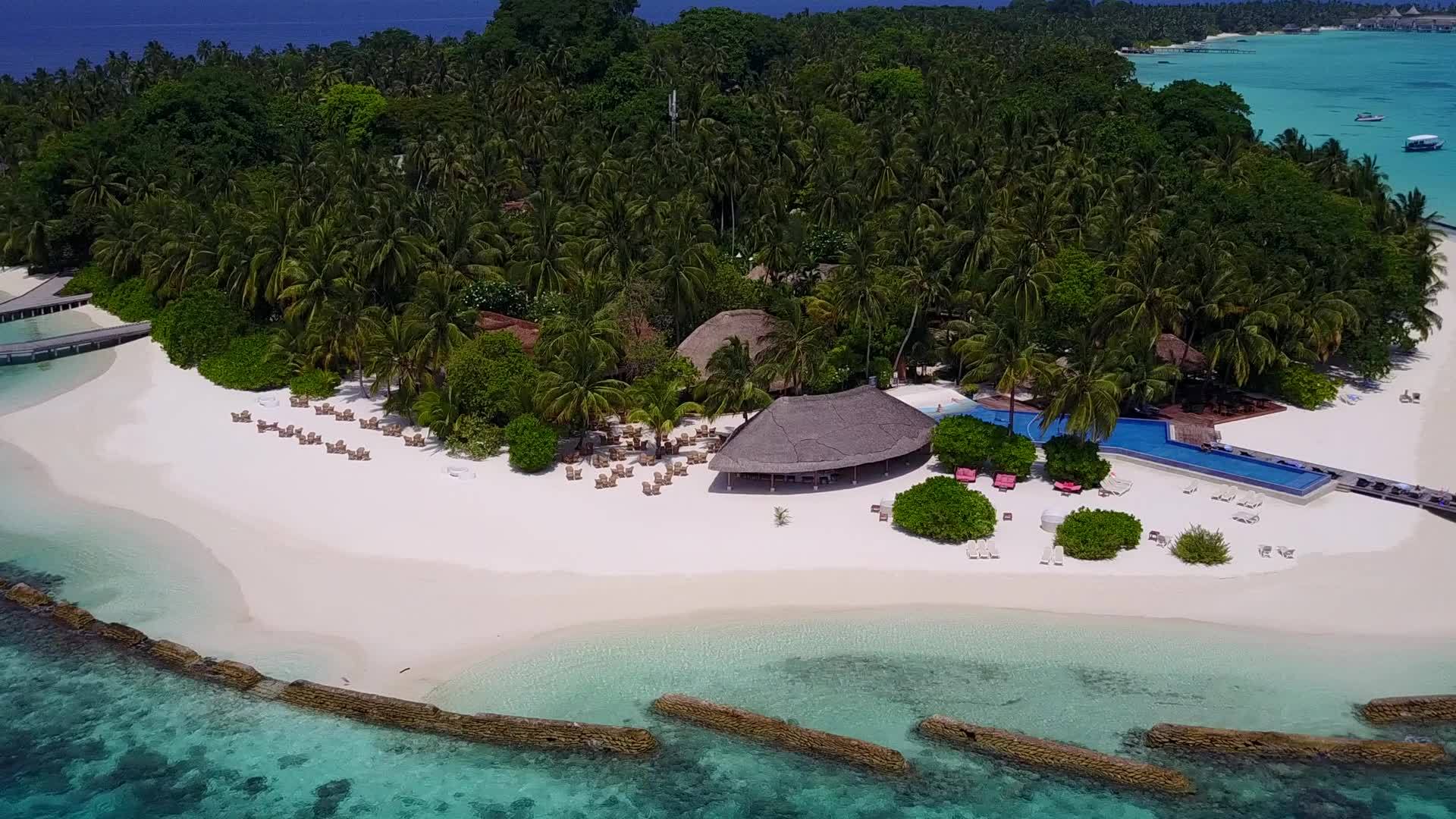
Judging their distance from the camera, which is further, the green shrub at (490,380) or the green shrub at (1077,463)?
the green shrub at (490,380)

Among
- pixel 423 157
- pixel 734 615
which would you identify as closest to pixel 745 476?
pixel 734 615

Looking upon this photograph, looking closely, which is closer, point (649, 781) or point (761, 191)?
point (649, 781)

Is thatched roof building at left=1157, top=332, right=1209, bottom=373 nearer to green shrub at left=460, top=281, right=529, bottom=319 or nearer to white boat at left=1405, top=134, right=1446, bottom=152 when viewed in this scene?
green shrub at left=460, top=281, right=529, bottom=319

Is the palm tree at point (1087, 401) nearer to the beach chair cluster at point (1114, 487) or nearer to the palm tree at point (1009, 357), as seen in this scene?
the palm tree at point (1009, 357)

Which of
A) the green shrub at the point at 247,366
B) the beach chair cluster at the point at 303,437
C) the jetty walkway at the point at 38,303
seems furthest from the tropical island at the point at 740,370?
the jetty walkway at the point at 38,303

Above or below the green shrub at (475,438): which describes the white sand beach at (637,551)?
below

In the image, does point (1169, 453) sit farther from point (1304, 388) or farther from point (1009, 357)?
point (1304, 388)

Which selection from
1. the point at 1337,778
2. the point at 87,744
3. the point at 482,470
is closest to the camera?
the point at 1337,778

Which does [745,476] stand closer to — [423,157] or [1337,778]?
[1337,778]
